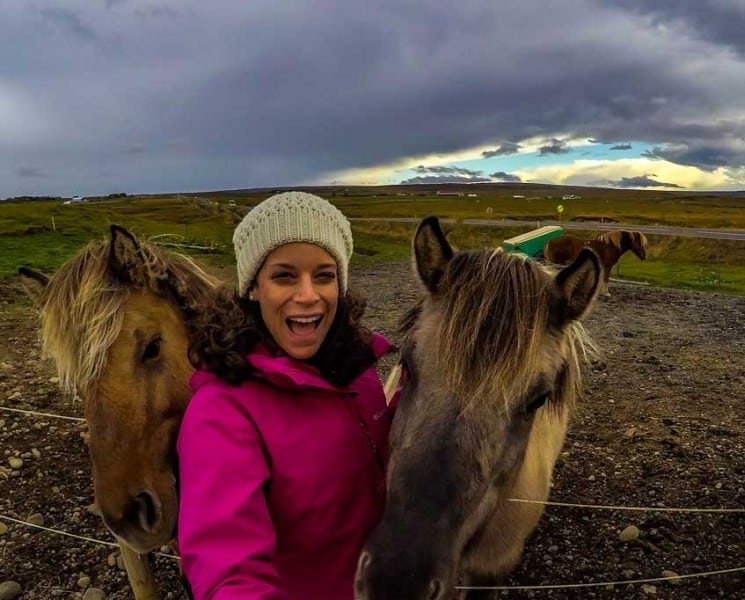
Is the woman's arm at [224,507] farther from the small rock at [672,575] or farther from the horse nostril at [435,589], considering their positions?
the small rock at [672,575]

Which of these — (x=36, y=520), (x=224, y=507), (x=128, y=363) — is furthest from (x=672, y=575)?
(x=36, y=520)

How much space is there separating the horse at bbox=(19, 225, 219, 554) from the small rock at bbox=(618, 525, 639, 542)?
3.79m

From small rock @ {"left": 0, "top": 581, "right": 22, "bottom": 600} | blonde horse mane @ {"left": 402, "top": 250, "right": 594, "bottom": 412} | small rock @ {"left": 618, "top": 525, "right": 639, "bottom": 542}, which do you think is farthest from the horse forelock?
small rock @ {"left": 0, "top": 581, "right": 22, "bottom": 600}

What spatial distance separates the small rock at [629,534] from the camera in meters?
4.87


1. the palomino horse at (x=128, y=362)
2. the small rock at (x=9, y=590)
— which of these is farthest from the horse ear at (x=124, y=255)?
the small rock at (x=9, y=590)

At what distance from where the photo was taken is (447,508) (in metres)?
2.02

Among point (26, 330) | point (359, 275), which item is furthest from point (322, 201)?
point (359, 275)

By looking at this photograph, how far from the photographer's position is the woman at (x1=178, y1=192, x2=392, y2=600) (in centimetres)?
171

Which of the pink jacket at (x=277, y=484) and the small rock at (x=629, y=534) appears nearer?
the pink jacket at (x=277, y=484)

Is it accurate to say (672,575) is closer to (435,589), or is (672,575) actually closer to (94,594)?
(435,589)

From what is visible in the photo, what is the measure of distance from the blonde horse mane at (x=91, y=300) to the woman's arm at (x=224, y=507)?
4.27 feet

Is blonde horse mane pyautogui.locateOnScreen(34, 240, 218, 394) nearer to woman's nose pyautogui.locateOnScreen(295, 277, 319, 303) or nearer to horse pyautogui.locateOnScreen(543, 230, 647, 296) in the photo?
woman's nose pyautogui.locateOnScreen(295, 277, 319, 303)

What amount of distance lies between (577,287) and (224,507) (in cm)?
169

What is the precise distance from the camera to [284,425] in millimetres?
2020
